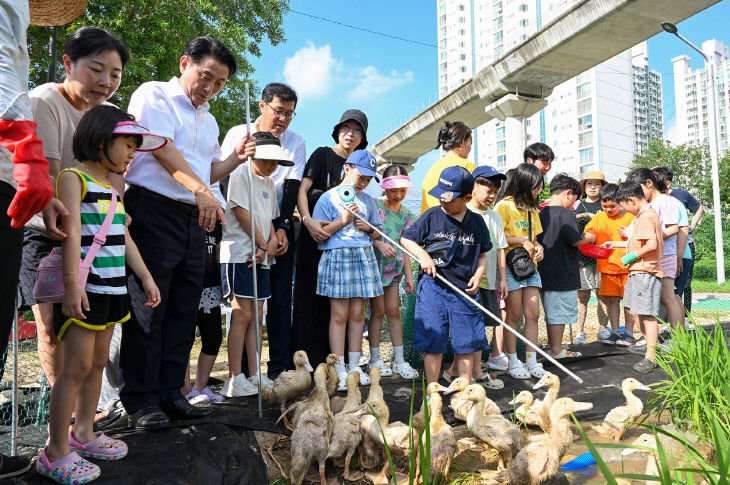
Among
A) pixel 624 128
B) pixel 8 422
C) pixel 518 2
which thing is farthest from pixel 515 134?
pixel 518 2

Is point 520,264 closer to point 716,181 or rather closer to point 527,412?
point 527,412

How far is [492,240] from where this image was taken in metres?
4.48

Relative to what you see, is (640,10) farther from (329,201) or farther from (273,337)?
(273,337)

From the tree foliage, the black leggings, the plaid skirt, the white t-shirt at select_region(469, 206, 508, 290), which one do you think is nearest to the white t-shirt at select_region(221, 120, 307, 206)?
the plaid skirt

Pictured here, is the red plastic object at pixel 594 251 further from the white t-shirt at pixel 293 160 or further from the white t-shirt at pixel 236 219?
the white t-shirt at pixel 236 219

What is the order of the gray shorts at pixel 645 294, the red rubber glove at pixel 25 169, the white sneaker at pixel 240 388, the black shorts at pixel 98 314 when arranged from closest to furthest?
the red rubber glove at pixel 25 169, the black shorts at pixel 98 314, the white sneaker at pixel 240 388, the gray shorts at pixel 645 294

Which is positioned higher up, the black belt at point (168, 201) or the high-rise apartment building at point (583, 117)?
the high-rise apartment building at point (583, 117)

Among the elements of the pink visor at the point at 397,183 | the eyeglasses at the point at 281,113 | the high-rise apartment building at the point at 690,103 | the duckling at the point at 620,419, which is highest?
the high-rise apartment building at the point at 690,103

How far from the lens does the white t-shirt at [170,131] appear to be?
2.80 meters

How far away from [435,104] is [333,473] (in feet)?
57.6

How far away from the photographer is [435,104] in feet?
62.0

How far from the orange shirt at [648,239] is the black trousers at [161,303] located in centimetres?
404

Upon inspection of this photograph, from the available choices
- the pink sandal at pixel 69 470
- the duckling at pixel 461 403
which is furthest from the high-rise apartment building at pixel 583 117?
the pink sandal at pixel 69 470

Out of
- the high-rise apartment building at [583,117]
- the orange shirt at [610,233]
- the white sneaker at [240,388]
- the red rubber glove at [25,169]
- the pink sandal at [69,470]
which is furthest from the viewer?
the high-rise apartment building at [583,117]
